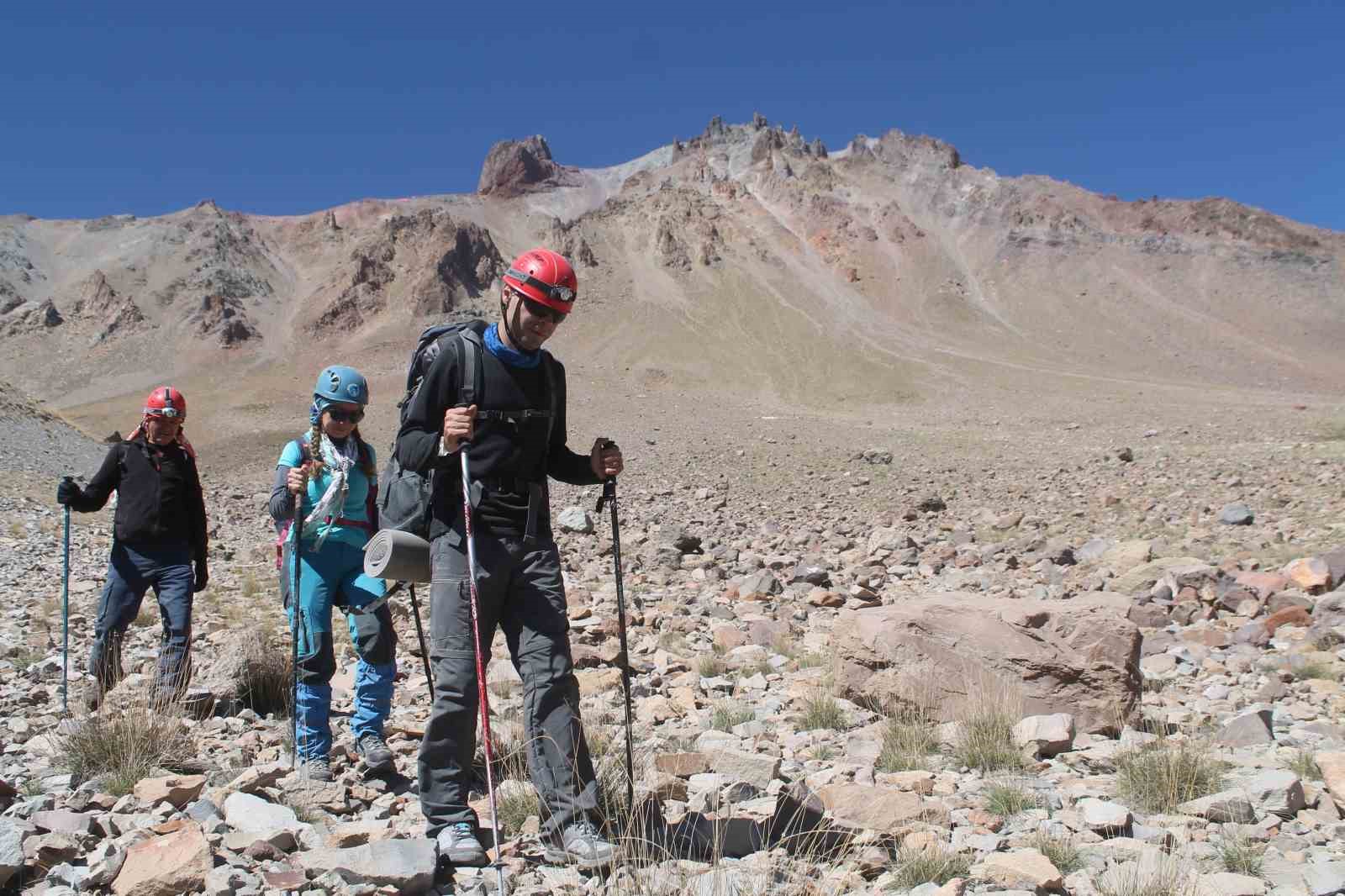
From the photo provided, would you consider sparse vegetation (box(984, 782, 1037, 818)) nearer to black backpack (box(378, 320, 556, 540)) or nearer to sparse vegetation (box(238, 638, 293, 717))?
black backpack (box(378, 320, 556, 540))

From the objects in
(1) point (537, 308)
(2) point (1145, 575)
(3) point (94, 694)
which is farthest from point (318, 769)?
(2) point (1145, 575)

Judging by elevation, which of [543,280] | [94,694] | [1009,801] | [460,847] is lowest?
[1009,801]

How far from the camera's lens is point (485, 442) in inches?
147

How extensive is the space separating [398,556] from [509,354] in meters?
0.99

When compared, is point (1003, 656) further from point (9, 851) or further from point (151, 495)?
point (151, 495)

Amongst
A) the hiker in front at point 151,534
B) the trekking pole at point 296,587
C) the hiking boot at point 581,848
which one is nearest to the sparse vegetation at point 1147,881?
the hiking boot at point 581,848

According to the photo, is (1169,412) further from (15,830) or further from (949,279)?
(949,279)

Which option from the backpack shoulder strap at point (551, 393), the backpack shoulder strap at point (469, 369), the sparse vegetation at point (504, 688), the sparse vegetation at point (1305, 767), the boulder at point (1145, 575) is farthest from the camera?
the boulder at point (1145, 575)

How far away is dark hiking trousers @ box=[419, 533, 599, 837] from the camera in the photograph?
3.59 meters

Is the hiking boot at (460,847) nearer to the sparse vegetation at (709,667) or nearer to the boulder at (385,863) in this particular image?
the boulder at (385,863)

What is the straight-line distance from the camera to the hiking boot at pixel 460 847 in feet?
11.2

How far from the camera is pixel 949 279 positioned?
82312mm

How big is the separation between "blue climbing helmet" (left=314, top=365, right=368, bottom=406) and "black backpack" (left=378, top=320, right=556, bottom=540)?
3.03 feet

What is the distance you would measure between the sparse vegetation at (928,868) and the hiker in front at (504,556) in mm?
1111
